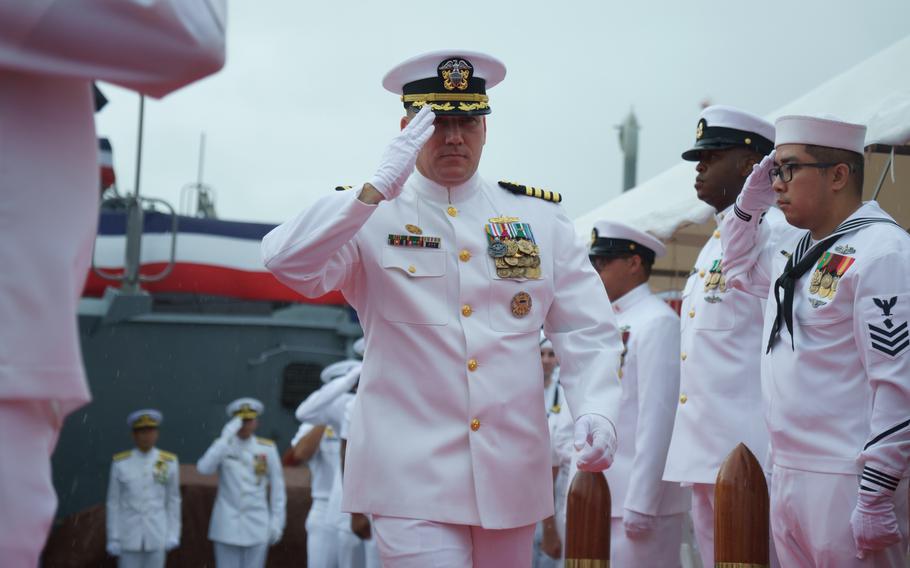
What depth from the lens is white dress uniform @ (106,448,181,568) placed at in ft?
38.3

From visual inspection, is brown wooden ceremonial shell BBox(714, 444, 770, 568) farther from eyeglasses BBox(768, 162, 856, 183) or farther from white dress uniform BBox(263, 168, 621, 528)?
eyeglasses BBox(768, 162, 856, 183)

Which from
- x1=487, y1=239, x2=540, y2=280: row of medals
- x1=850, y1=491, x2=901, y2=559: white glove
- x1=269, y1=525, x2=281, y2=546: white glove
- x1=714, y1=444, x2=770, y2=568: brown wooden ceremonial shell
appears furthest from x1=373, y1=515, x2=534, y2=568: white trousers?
x1=269, y1=525, x2=281, y2=546: white glove

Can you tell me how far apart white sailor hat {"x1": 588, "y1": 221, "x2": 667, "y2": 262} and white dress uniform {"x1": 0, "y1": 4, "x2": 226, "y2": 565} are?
4.35 metres

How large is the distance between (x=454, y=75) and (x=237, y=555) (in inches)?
371

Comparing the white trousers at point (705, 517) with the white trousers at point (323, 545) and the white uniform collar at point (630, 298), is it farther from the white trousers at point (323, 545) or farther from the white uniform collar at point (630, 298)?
the white trousers at point (323, 545)

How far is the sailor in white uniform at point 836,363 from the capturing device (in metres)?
3.32

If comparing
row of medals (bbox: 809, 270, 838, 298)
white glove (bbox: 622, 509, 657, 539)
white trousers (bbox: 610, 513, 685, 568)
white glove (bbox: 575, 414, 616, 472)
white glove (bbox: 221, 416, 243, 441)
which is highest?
row of medals (bbox: 809, 270, 838, 298)

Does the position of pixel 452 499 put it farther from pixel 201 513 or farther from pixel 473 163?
pixel 201 513

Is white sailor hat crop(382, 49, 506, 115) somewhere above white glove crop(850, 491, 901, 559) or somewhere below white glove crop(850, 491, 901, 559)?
above

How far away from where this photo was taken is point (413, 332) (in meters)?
3.48

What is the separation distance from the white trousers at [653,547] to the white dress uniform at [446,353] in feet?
5.53

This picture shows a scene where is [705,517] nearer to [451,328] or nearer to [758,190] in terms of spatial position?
[758,190]

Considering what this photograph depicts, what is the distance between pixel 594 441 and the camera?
3.36m

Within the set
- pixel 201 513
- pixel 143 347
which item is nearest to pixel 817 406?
pixel 201 513
